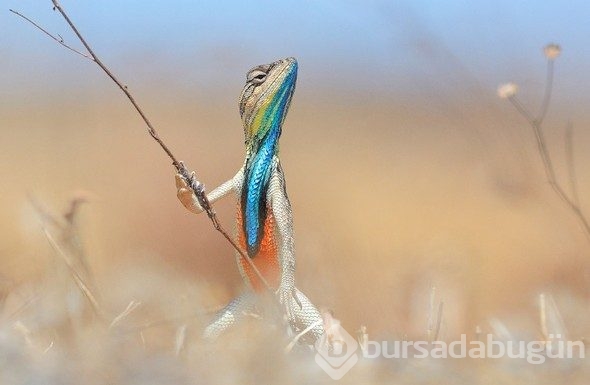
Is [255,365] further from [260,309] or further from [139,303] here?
[260,309]

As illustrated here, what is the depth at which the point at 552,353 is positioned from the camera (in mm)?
319

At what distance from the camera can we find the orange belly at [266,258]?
0.95m

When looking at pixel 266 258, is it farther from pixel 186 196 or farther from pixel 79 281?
pixel 79 281

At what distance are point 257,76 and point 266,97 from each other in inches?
1.3

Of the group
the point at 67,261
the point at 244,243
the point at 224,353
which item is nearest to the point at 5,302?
the point at 67,261

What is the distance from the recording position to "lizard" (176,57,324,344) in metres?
0.94

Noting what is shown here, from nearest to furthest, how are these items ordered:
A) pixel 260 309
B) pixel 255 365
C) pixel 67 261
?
pixel 255 365 → pixel 67 261 → pixel 260 309

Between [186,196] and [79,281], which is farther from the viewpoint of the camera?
[186,196]

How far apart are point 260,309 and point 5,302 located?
47cm

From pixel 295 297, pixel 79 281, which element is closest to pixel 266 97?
pixel 295 297

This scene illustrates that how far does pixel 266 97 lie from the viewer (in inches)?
37.5

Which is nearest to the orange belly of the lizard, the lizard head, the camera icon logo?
the lizard

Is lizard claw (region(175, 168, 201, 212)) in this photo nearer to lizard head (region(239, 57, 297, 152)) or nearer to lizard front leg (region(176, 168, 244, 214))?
lizard front leg (region(176, 168, 244, 214))

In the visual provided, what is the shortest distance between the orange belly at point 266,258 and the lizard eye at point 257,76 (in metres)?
0.17
